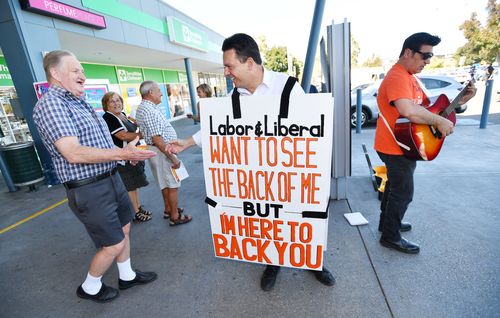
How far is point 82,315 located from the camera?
6.49ft

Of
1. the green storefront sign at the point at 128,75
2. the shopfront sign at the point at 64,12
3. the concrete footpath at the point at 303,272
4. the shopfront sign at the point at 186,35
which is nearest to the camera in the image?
the concrete footpath at the point at 303,272

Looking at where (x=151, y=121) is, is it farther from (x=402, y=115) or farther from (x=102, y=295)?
(x=402, y=115)

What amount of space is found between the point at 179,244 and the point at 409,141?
238 centimetres

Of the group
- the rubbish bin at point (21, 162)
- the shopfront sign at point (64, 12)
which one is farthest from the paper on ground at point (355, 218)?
the shopfront sign at point (64, 12)

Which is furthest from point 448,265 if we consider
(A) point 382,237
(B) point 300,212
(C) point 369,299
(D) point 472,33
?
(D) point 472,33

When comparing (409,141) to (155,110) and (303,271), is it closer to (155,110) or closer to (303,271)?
(303,271)

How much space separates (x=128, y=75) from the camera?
1195 centimetres

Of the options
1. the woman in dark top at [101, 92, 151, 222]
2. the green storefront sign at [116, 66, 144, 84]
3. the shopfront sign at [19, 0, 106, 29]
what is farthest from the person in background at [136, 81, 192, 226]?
the green storefront sign at [116, 66, 144, 84]

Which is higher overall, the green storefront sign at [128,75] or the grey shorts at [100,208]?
the green storefront sign at [128,75]

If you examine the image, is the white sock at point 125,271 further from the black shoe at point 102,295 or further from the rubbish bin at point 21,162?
the rubbish bin at point 21,162

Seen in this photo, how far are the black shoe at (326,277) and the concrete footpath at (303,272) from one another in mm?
37

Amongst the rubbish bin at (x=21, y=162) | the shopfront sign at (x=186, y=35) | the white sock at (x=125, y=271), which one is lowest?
the white sock at (x=125, y=271)

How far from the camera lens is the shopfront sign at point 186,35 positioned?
10.5 m

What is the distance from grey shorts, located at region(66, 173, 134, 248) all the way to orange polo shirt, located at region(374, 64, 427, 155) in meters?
2.21
